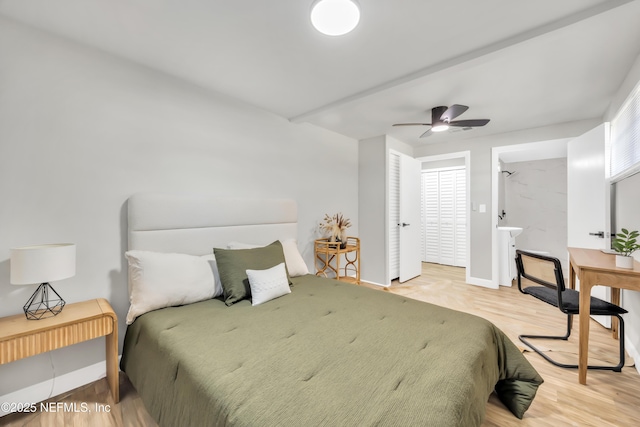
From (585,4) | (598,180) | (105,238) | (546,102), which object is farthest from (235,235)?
(598,180)

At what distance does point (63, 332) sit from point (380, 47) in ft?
8.73

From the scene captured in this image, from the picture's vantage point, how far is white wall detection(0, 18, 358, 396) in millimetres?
1640

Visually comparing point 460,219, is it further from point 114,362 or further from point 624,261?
point 114,362

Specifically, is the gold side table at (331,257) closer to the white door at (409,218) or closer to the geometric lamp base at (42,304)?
the white door at (409,218)

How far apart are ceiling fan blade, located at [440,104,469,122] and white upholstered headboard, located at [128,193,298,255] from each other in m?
1.94

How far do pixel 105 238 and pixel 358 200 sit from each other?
331cm

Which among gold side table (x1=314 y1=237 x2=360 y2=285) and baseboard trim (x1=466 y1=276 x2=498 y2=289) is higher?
gold side table (x1=314 y1=237 x2=360 y2=285)

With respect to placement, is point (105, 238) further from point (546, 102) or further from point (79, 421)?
point (546, 102)

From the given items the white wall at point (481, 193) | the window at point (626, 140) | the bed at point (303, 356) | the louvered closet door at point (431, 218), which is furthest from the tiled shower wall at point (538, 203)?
the bed at point (303, 356)

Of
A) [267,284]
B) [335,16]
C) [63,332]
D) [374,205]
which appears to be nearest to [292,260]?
[267,284]

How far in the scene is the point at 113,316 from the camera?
167 centimetres

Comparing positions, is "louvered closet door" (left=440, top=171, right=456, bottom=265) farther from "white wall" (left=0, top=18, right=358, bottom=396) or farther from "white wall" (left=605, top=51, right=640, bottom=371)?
"white wall" (left=0, top=18, right=358, bottom=396)

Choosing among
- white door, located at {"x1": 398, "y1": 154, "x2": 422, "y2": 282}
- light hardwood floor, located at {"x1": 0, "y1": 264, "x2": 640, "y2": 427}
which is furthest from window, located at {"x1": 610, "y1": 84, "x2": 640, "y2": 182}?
white door, located at {"x1": 398, "y1": 154, "x2": 422, "y2": 282}

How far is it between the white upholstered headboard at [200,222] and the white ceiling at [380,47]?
42.5 inches
